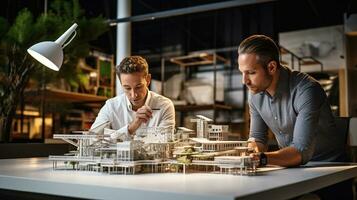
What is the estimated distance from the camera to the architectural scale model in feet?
4.07

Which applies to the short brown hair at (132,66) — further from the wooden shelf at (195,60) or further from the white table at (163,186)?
the wooden shelf at (195,60)

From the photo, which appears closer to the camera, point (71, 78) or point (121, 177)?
point (121, 177)

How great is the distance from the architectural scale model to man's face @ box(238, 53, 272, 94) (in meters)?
0.31

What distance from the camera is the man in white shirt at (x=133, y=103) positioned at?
6.96ft

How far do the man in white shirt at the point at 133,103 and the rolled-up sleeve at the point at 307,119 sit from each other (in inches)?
26.2

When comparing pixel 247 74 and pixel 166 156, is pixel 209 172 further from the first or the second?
pixel 247 74

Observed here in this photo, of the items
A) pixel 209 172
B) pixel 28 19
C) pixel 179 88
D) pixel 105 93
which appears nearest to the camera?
pixel 209 172

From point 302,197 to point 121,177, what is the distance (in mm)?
520

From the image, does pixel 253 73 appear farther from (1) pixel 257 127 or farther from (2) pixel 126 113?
(2) pixel 126 113

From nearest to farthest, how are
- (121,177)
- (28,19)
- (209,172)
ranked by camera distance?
(121,177) → (209,172) → (28,19)

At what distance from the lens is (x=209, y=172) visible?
133 cm

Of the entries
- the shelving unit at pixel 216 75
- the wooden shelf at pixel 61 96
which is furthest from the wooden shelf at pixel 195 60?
the wooden shelf at pixel 61 96

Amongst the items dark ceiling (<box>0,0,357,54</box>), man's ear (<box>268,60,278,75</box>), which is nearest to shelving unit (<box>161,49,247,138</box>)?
dark ceiling (<box>0,0,357,54</box>)

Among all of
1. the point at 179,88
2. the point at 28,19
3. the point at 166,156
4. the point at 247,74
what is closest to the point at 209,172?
the point at 166,156
